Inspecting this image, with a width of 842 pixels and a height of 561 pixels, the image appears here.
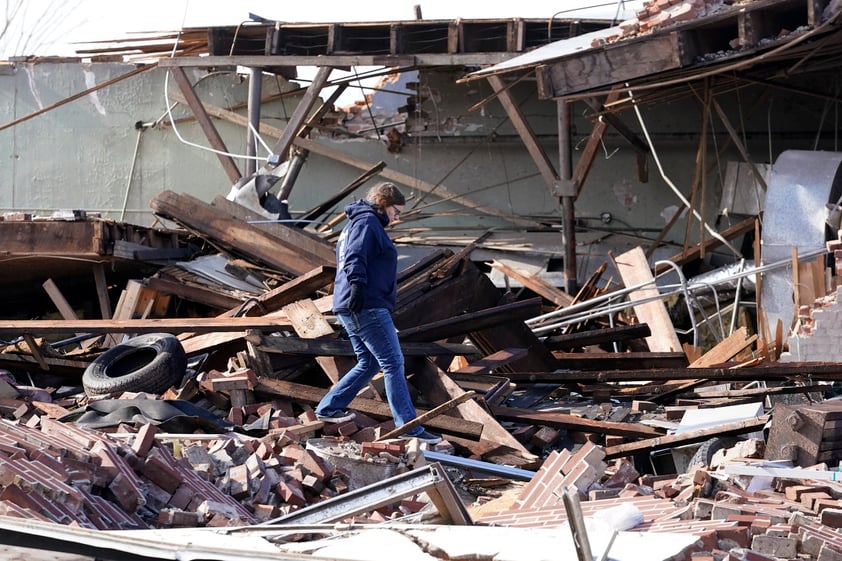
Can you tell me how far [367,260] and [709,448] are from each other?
8.60ft

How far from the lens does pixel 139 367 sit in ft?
32.3

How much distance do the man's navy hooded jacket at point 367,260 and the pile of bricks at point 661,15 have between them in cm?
358

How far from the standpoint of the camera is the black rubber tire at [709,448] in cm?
765

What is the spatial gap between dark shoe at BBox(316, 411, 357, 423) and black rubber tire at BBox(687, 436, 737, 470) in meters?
2.39

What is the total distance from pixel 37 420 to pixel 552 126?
37.7 ft

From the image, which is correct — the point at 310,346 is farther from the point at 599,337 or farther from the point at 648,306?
the point at 648,306

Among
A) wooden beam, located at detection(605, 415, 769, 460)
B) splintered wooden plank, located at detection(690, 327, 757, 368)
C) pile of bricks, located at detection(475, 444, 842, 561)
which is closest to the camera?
pile of bricks, located at detection(475, 444, 842, 561)

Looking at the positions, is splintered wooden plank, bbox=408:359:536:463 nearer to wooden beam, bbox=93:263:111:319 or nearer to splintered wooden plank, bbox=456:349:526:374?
splintered wooden plank, bbox=456:349:526:374

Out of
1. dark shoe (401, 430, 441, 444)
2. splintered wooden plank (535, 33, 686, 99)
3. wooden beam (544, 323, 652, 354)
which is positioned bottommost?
wooden beam (544, 323, 652, 354)

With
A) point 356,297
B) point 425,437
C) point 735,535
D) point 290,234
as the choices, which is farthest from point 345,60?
point 735,535

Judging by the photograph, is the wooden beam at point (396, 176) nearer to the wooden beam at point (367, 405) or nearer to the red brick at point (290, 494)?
the wooden beam at point (367, 405)

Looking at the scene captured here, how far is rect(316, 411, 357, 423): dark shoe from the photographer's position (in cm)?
843

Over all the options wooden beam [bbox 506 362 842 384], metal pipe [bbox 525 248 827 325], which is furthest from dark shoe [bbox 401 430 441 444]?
metal pipe [bbox 525 248 827 325]

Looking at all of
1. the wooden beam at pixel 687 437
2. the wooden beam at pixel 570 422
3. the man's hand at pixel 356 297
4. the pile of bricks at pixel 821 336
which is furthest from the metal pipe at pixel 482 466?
the pile of bricks at pixel 821 336
